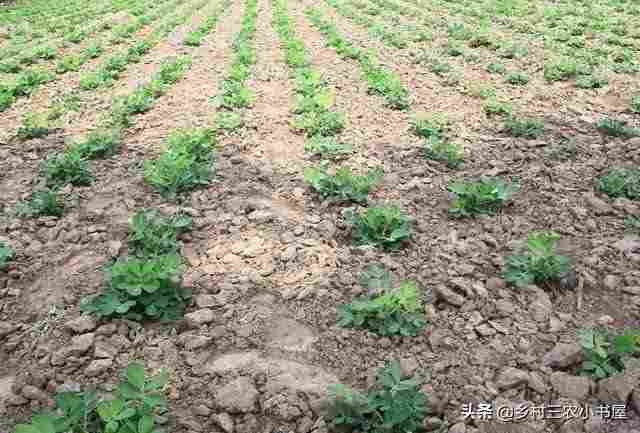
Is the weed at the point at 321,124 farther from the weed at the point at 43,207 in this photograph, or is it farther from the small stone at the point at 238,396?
the small stone at the point at 238,396

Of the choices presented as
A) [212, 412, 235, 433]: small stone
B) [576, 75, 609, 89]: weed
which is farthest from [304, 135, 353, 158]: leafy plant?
[576, 75, 609, 89]: weed

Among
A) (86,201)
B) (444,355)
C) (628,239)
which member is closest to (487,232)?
(628,239)

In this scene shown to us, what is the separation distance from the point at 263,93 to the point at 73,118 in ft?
9.20

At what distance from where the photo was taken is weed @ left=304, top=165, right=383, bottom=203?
15.3 ft

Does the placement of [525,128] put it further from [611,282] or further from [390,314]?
[390,314]

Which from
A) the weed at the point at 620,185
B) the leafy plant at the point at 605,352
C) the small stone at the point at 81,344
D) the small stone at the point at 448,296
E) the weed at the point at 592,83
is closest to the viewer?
the leafy plant at the point at 605,352

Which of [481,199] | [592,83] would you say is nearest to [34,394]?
[481,199]

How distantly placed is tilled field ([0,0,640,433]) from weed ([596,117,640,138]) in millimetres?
34

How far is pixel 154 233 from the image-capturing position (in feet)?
13.1

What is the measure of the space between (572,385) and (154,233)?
3.00m

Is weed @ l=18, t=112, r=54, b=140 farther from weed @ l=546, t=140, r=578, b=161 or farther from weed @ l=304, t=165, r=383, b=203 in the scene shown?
weed @ l=546, t=140, r=578, b=161

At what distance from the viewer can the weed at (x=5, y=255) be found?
379cm

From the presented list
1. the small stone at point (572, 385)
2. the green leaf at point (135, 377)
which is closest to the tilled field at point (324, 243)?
the small stone at point (572, 385)

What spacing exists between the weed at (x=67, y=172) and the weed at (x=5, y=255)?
4.19 ft
